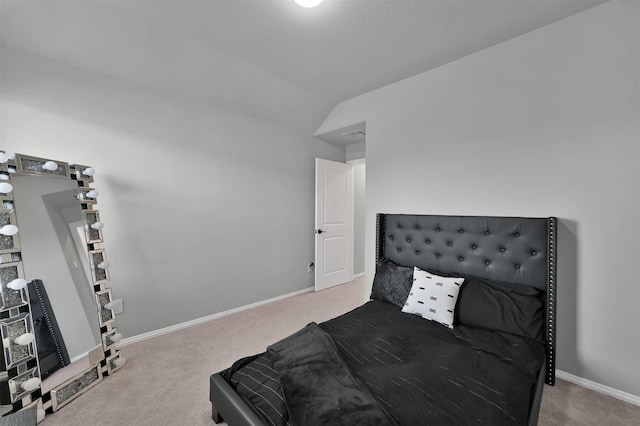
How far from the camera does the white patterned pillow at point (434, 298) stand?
189 centimetres

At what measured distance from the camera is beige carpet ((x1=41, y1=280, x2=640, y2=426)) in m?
1.53

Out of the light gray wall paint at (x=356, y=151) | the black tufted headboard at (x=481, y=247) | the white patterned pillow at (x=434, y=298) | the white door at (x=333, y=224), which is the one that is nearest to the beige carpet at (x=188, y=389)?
the black tufted headboard at (x=481, y=247)

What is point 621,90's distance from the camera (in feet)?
5.52

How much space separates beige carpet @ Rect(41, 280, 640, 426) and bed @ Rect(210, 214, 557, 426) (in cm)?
25

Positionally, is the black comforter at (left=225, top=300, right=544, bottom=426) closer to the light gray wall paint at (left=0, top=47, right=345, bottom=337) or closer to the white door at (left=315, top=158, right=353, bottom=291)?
the light gray wall paint at (left=0, top=47, right=345, bottom=337)

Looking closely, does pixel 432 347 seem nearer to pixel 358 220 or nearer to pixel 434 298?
pixel 434 298

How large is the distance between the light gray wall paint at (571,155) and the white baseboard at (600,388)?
0.03 meters

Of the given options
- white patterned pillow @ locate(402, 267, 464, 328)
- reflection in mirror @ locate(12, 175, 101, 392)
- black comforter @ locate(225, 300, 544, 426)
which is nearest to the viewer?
black comforter @ locate(225, 300, 544, 426)

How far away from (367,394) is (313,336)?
0.47m

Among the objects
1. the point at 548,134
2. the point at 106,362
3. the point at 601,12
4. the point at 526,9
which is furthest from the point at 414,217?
the point at 106,362

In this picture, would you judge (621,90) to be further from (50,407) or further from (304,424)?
(50,407)

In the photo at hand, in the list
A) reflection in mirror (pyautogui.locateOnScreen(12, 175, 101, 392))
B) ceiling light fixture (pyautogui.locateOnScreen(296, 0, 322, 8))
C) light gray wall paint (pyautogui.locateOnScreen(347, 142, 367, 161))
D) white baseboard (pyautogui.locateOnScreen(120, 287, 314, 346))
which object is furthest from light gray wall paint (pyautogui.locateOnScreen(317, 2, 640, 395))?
reflection in mirror (pyautogui.locateOnScreen(12, 175, 101, 392))

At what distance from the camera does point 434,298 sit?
6.43 feet

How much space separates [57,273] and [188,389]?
1200 millimetres
